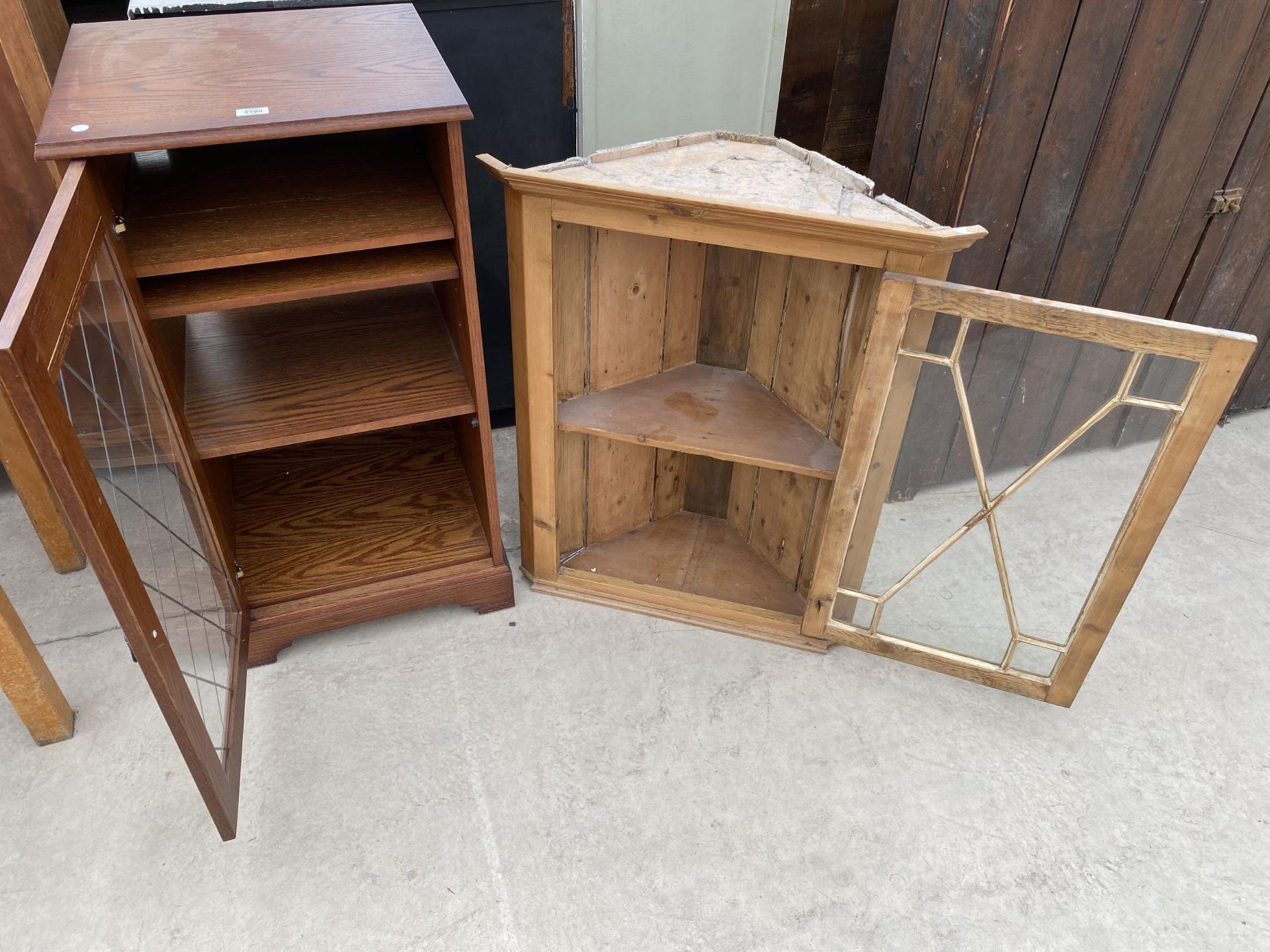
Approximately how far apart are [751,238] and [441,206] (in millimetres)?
613

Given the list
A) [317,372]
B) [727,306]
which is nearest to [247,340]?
[317,372]

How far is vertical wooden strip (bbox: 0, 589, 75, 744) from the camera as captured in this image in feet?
5.64

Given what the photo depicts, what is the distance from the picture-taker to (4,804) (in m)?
1.76

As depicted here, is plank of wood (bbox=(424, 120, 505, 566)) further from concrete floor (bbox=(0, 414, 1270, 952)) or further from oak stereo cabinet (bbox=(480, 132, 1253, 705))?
concrete floor (bbox=(0, 414, 1270, 952))

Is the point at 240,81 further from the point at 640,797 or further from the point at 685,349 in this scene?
the point at 640,797

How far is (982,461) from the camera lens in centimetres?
181

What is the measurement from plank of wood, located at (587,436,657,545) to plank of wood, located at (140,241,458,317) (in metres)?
0.65

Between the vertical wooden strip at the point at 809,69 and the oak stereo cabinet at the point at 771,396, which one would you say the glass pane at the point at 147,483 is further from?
the vertical wooden strip at the point at 809,69

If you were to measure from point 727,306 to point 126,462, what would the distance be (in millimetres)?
1340

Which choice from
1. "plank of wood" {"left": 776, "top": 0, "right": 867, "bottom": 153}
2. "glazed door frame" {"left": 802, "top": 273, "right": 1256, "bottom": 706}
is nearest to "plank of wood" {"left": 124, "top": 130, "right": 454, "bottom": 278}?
"glazed door frame" {"left": 802, "top": 273, "right": 1256, "bottom": 706}

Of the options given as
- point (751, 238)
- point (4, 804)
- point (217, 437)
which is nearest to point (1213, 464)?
point (751, 238)

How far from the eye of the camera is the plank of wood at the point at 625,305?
1928 millimetres

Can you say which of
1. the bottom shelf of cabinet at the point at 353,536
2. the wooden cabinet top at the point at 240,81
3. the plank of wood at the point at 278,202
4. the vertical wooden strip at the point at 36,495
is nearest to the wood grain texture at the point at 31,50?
the wooden cabinet top at the point at 240,81

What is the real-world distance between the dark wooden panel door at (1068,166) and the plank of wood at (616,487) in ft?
2.30
